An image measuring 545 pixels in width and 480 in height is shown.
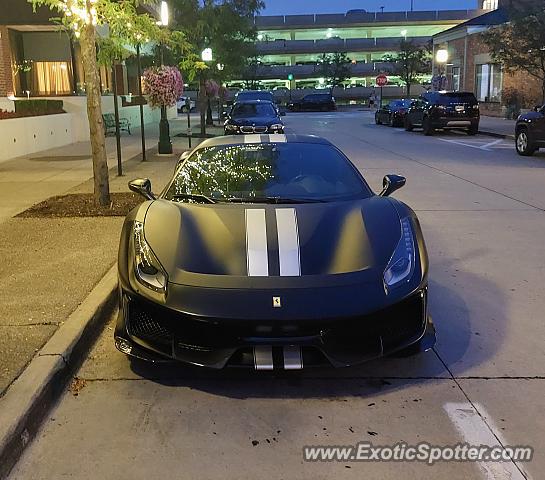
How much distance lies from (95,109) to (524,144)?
12.3 m

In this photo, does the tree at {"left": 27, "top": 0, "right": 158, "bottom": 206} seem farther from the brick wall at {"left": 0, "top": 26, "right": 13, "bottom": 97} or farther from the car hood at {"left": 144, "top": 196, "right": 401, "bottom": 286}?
the brick wall at {"left": 0, "top": 26, "right": 13, "bottom": 97}

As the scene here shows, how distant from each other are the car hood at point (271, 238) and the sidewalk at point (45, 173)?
5.14 m

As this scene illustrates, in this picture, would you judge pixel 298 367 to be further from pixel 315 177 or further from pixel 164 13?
pixel 164 13

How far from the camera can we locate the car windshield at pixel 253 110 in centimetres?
2045

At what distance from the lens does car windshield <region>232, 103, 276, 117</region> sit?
20.4 metres

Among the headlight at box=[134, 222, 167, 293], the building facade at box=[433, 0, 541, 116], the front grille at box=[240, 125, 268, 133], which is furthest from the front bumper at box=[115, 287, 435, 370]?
the building facade at box=[433, 0, 541, 116]

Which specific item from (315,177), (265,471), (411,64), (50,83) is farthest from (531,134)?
(411,64)

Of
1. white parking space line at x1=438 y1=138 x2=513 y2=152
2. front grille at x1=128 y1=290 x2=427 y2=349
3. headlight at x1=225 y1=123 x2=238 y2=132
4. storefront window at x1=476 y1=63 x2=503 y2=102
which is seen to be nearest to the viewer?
front grille at x1=128 y1=290 x2=427 y2=349

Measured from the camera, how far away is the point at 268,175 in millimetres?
5102

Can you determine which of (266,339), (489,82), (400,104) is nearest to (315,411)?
(266,339)

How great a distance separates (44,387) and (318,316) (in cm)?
166

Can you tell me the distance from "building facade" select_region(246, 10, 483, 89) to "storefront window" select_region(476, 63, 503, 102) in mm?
40085

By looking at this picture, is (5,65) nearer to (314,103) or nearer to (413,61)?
(314,103)

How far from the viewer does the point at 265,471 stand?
9.99 ft
